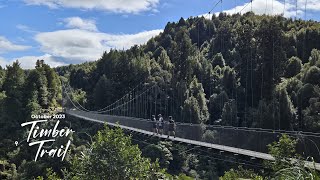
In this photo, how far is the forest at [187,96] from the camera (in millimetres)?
13969

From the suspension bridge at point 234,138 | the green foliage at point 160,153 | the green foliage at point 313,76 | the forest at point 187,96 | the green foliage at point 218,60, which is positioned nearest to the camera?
the suspension bridge at point 234,138

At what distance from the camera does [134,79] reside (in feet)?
204

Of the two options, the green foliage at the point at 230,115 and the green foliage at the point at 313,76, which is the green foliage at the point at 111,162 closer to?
the green foliage at the point at 313,76

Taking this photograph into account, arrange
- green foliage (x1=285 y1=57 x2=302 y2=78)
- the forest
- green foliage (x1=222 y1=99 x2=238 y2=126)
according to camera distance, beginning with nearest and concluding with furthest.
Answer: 1. the forest
2. green foliage (x1=222 y1=99 x2=238 y2=126)
3. green foliage (x1=285 y1=57 x2=302 y2=78)

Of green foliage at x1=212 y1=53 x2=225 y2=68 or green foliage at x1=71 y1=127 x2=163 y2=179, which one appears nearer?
green foliage at x1=71 y1=127 x2=163 y2=179

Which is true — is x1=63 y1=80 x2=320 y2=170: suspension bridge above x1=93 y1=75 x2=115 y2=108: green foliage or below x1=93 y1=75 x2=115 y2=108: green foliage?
below

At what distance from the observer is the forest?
550 inches

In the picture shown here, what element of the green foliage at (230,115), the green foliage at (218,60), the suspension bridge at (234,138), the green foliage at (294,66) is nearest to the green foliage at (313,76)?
the green foliage at (230,115)

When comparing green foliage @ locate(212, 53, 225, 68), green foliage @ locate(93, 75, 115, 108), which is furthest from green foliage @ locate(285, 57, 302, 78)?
green foliage @ locate(93, 75, 115, 108)

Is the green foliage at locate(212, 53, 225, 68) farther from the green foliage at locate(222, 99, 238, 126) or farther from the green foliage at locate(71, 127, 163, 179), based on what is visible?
the green foliage at locate(71, 127, 163, 179)

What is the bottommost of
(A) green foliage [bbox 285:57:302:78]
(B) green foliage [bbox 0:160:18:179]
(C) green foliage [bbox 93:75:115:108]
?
(B) green foliage [bbox 0:160:18:179]

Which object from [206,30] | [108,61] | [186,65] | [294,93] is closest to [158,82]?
[186,65]

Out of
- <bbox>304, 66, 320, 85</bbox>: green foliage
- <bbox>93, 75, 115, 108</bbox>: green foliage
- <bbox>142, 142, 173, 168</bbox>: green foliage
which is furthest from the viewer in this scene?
<bbox>93, 75, 115, 108</bbox>: green foliage

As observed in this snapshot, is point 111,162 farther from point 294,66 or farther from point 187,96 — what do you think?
point 187,96
